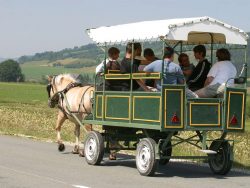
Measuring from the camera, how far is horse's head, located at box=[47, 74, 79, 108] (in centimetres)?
1680

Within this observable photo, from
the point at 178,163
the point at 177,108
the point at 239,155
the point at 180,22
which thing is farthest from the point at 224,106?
the point at 239,155

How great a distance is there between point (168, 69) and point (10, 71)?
139 metres

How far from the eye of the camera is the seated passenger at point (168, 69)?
1157 cm

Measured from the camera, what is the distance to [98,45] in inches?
533

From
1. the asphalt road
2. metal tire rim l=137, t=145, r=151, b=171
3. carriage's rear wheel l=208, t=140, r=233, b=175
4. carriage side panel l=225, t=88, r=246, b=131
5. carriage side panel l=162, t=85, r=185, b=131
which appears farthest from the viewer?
carriage's rear wheel l=208, t=140, r=233, b=175

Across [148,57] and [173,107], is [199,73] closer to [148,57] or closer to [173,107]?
[148,57]

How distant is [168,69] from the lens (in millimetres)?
11586

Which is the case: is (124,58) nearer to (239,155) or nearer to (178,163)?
(178,163)

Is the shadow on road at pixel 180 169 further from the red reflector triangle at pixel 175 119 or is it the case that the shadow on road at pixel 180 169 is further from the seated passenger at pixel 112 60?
the seated passenger at pixel 112 60

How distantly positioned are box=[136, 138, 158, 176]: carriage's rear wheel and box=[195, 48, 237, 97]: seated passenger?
127 cm

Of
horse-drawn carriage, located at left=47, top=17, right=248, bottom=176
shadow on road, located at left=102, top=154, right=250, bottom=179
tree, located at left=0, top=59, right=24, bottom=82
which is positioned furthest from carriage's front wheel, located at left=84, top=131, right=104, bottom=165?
tree, located at left=0, top=59, right=24, bottom=82

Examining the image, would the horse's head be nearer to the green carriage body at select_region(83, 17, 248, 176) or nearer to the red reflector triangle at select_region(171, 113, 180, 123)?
the green carriage body at select_region(83, 17, 248, 176)

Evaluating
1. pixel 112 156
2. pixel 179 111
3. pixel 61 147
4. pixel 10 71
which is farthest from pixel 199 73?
pixel 10 71

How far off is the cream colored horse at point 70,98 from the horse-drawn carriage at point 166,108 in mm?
1674
